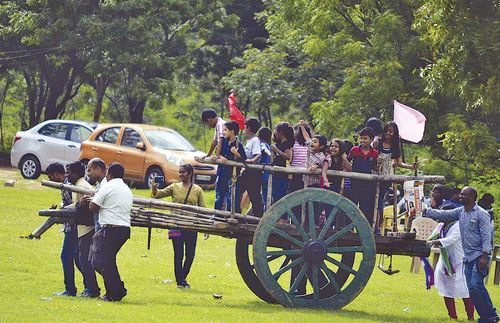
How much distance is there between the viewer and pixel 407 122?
13.0m

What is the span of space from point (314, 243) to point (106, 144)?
16.2 metres

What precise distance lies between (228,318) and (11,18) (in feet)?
79.5

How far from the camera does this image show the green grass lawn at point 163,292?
11.7 m

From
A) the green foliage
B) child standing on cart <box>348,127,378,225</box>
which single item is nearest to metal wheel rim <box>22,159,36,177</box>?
the green foliage

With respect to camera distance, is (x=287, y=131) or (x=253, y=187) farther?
(x=287, y=131)

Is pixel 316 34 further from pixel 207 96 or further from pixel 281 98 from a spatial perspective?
pixel 207 96

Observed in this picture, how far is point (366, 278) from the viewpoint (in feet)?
40.2

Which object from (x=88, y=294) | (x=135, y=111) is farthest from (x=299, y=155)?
(x=135, y=111)

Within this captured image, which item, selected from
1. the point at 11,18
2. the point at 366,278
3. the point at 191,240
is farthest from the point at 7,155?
the point at 366,278

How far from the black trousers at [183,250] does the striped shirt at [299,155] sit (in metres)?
1.91

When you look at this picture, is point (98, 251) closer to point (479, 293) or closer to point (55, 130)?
point (479, 293)

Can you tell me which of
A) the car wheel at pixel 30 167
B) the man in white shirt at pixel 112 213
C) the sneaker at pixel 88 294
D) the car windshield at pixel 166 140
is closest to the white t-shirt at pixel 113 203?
the man in white shirt at pixel 112 213

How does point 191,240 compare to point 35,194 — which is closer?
point 191,240

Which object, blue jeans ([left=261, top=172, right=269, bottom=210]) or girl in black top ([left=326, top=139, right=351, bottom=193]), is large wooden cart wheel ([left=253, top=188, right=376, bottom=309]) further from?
blue jeans ([left=261, top=172, right=269, bottom=210])
